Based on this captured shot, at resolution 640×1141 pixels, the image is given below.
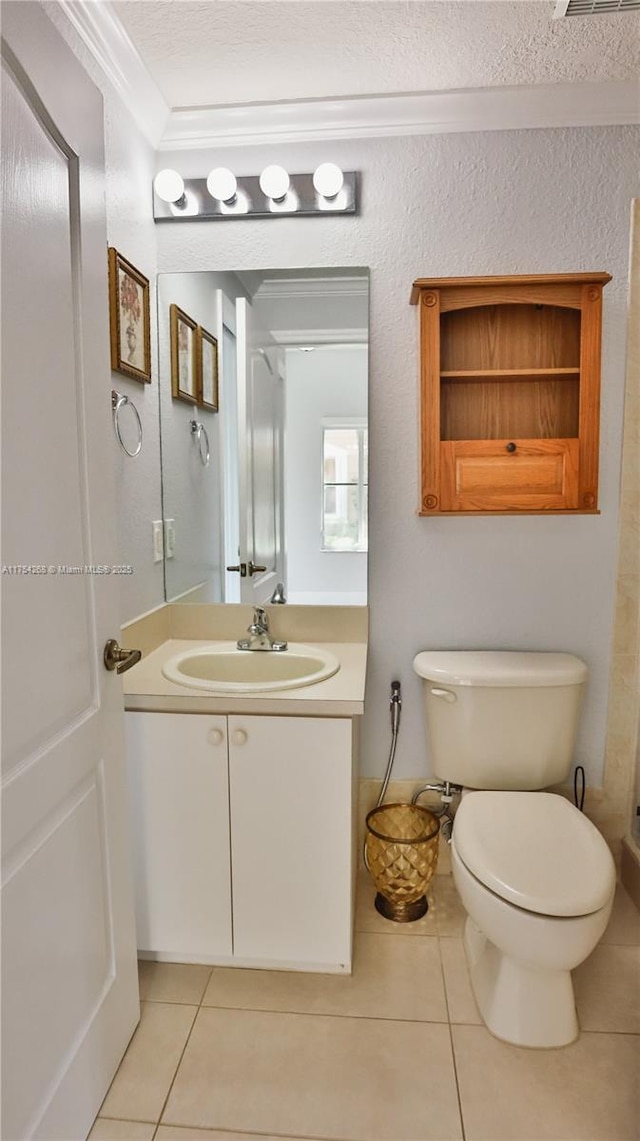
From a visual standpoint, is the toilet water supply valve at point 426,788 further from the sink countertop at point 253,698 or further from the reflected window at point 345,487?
the reflected window at point 345,487

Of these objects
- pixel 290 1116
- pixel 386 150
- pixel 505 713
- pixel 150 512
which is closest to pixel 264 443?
pixel 150 512

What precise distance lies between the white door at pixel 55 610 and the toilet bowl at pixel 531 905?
81 cm

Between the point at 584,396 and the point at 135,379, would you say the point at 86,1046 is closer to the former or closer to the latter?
the point at 135,379

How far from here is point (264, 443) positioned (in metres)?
2.02

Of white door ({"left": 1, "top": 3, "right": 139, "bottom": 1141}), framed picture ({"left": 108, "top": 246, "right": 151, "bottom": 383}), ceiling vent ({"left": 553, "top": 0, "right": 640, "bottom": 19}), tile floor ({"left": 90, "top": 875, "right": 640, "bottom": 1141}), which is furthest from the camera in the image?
framed picture ({"left": 108, "top": 246, "right": 151, "bottom": 383})

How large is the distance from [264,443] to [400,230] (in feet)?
2.40

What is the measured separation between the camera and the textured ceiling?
1497 mm

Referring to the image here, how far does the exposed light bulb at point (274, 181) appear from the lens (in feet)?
6.09

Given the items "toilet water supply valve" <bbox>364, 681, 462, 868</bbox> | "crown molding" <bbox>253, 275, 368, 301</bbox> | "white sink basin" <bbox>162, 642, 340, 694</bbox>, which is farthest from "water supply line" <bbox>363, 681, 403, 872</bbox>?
"crown molding" <bbox>253, 275, 368, 301</bbox>

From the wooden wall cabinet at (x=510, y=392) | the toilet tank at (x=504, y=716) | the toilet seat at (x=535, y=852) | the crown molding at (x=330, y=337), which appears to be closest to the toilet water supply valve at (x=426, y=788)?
the toilet tank at (x=504, y=716)

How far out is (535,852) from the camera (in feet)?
4.94

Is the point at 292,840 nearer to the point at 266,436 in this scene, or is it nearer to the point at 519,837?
the point at 519,837

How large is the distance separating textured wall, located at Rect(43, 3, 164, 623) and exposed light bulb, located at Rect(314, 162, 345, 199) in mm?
498

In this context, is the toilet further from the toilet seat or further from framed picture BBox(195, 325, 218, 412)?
framed picture BBox(195, 325, 218, 412)
